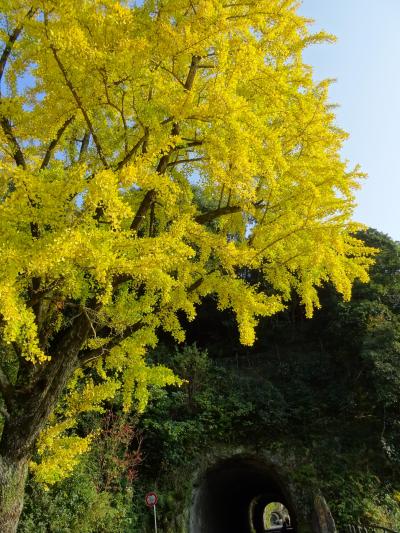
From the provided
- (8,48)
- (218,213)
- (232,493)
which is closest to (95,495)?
(218,213)

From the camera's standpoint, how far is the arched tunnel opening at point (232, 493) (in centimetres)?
1075

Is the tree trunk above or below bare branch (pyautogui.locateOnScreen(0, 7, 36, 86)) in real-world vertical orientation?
below

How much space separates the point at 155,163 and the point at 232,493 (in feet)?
47.5

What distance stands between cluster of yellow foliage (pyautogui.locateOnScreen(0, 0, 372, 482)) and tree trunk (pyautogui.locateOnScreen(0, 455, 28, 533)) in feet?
1.87

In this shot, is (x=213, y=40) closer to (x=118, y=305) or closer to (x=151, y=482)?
(x=118, y=305)

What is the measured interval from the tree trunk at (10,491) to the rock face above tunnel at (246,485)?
702 cm

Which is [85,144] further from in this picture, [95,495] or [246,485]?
[246,485]

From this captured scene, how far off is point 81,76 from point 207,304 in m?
13.9

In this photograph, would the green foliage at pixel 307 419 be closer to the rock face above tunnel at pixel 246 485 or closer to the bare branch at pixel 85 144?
the rock face above tunnel at pixel 246 485

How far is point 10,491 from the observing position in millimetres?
3926

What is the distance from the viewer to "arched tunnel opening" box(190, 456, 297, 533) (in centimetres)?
1075

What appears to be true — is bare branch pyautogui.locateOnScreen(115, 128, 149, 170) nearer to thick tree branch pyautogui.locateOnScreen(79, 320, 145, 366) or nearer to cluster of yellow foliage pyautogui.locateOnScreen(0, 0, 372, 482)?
cluster of yellow foliage pyautogui.locateOnScreen(0, 0, 372, 482)

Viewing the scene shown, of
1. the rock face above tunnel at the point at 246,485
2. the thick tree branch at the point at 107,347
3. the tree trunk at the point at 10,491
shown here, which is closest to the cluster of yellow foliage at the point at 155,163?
the thick tree branch at the point at 107,347

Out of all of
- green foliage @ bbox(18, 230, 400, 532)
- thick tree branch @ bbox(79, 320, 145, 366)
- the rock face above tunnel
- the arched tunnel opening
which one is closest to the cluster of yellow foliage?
thick tree branch @ bbox(79, 320, 145, 366)
